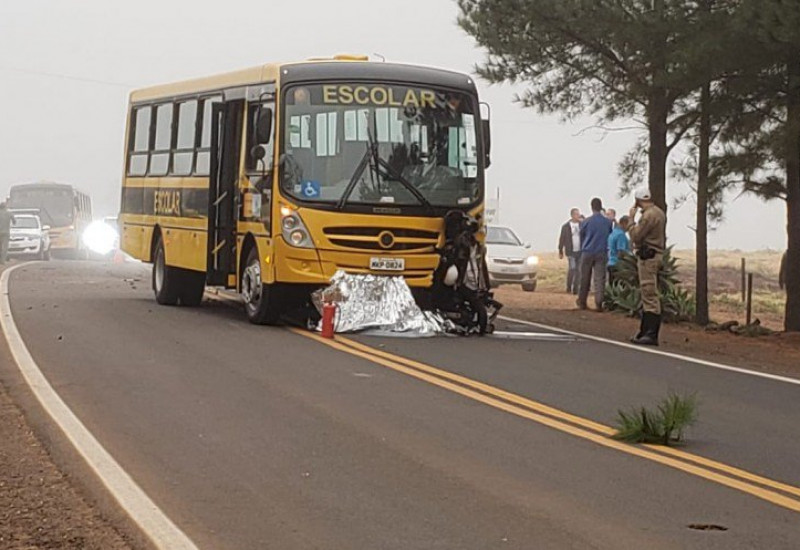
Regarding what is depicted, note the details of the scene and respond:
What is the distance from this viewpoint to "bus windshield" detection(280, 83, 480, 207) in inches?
724

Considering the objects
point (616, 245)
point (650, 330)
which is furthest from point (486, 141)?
point (616, 245)

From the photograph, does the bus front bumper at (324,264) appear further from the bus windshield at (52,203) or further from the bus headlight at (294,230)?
the bus windshield at (52,203)

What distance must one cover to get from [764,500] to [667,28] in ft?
38.8

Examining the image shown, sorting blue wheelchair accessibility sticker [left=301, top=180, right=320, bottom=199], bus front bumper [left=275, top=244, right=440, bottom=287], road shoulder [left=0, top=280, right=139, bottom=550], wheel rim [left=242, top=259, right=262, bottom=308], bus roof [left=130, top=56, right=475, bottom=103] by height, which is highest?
bus roof [left=130, top=56, right=475, bottom=103]

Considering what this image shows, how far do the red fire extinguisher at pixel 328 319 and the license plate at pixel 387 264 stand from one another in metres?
1.00

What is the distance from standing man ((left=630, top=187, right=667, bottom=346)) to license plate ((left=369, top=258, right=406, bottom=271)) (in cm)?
274

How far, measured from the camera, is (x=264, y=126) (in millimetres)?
18641

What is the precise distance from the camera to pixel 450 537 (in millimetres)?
7688

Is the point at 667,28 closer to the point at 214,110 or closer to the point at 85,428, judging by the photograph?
the point at 214,110

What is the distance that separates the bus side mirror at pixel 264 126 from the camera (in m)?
18.6


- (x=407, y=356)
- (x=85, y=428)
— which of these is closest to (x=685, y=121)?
(x=407, y=356)

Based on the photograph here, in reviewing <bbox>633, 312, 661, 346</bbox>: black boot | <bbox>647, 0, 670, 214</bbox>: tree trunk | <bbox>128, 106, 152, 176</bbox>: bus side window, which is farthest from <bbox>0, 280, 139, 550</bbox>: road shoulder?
<bbox>128, 106, 152, 176</bbox>: bus side window

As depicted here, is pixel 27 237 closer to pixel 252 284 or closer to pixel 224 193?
pixel 224 193

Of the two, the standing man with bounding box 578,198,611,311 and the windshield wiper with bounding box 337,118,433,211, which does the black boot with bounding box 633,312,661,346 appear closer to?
the windshield wiper with bounding box 337,118,433,211
